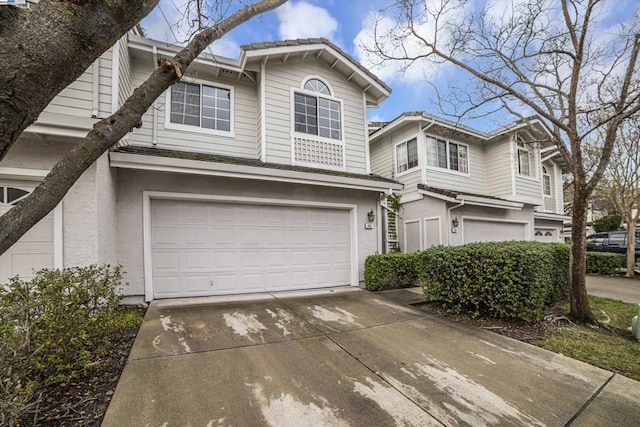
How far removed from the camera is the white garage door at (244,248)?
6.07 metres

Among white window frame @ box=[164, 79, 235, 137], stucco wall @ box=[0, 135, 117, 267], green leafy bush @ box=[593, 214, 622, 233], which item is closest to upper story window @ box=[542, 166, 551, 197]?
green leafy bush @ box=[593, 214, 622, 233]

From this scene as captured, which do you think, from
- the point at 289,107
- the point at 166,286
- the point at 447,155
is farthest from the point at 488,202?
the point at 166,286

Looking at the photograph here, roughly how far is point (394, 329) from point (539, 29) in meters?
6.18

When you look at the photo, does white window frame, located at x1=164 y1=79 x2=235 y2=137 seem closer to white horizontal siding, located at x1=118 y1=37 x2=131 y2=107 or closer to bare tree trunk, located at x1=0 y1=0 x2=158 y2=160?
white horizontal siding, located at x1=118 y1=37 x2=131 y2=107

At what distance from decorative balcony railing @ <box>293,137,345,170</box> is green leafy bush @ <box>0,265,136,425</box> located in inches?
212

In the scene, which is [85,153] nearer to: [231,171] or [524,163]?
[231,171]

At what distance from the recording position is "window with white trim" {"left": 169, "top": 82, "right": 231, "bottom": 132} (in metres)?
7.09

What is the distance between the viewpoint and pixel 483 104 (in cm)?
629

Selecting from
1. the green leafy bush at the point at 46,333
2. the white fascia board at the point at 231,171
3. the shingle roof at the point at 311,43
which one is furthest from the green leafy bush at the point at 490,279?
the shingle roof at the point at 311,43

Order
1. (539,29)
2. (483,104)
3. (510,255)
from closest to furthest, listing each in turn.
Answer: (510,255)
(539,29)
(483,104)

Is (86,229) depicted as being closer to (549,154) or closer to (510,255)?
(510,255)

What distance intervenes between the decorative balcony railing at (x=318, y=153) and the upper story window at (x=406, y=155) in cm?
384

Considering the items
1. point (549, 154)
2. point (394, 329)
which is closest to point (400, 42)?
point (394, 329)

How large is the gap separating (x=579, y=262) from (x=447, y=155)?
681cm
